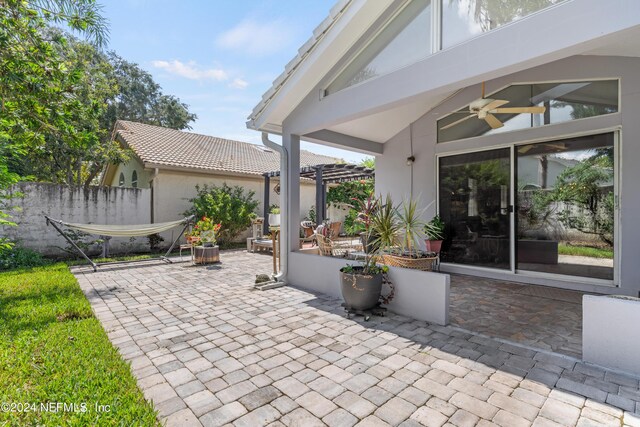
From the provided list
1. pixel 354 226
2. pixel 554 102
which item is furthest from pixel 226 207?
pixel 554 102

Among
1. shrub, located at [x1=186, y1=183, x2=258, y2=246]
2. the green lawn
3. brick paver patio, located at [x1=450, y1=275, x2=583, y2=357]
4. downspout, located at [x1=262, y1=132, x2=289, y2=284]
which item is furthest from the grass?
shrub, located at [x1=186, y1=183, x2=258, y2=246]

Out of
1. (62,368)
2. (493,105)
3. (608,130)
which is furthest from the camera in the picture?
(608,130)

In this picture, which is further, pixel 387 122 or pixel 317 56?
pixel 387 122

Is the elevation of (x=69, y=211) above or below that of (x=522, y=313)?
above

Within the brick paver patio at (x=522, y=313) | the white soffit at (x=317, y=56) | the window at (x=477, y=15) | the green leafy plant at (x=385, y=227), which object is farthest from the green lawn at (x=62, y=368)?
the window at (x=477, y=15)

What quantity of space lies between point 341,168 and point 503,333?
6.42 meters

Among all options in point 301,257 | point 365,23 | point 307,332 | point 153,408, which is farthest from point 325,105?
point 153,408

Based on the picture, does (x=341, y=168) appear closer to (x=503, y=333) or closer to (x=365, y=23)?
(x=365, y=23)

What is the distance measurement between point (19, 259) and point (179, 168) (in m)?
A: 4.65

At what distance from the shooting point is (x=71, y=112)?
5168mm

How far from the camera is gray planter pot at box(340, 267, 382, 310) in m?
4.02

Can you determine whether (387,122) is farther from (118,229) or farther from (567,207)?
(118,229)

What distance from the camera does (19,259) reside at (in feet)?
23.5

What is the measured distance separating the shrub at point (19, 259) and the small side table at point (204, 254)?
3.44 m
